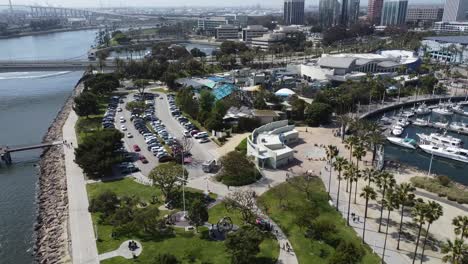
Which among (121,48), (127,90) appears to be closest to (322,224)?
(127,90)

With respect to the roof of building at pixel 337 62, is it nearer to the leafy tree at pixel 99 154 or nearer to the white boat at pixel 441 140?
the white boat at pixel 441 140

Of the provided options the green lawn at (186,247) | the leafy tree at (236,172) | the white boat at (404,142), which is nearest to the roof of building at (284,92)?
the white boat at (404,142)

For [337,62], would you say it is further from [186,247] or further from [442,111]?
[186,247]

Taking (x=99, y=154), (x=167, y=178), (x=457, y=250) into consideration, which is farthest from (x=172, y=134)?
(x=457, y=250)

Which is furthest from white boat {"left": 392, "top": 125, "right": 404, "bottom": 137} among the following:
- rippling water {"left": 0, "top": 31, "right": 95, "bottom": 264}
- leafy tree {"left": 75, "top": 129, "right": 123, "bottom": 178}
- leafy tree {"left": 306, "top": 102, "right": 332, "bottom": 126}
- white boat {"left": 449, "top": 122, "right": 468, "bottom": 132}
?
rippling water {"left": 0, "top": 31, "right": 95, "bottom": 264}

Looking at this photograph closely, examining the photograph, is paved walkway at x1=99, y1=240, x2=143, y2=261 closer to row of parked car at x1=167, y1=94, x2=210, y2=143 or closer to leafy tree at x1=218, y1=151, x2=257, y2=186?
leafy tree at x1=218, y1=151, x2=257, y2=186

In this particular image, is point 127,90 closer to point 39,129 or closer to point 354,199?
point 39,129
